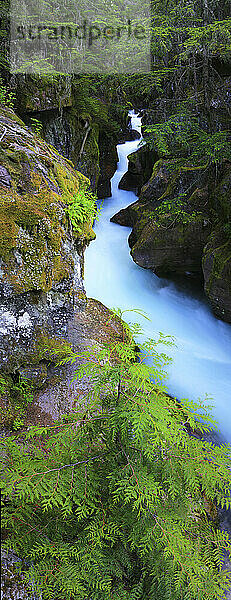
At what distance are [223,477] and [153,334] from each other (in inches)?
231

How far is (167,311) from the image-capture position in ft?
28.1

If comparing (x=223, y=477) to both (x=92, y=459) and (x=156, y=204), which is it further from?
(x=156, y=204)

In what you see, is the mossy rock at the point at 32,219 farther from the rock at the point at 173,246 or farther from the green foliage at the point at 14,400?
the rock at the point at 173,246

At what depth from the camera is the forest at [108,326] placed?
203 centimetres

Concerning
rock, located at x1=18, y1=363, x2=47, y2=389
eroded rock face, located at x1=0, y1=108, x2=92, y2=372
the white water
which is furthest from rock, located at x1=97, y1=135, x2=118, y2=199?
rock, located at x1=18, y1=363, x2=47, y2=389

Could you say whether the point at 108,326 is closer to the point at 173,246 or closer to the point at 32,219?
the point at 32,219

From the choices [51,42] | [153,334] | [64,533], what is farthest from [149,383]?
[51,42]

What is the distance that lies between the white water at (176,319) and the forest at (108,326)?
4 centimetres

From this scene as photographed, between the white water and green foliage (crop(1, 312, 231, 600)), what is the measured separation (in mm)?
4278

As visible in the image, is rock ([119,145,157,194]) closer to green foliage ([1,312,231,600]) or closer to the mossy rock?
the mossy rock

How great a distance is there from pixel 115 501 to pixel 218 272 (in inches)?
224

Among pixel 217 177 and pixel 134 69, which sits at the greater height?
pixel 134 69

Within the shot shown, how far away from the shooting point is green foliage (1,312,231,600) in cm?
193

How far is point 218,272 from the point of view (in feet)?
23.0
